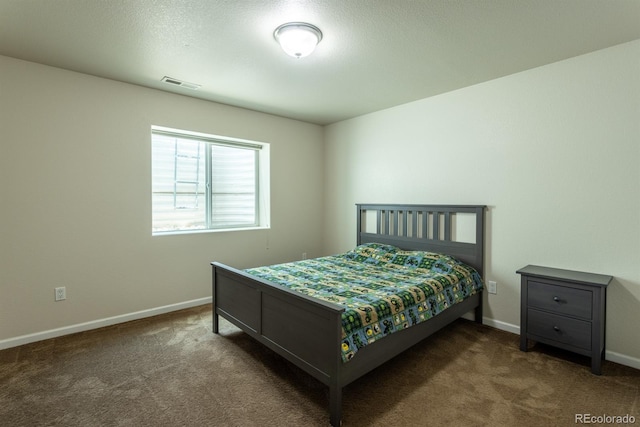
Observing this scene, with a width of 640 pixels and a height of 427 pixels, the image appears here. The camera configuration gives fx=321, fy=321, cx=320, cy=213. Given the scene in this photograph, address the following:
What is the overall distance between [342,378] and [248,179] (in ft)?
10.4

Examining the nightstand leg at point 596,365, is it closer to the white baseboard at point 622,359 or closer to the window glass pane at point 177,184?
the white baseboard at point 622,359

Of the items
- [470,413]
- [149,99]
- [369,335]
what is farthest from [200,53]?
[470,413]

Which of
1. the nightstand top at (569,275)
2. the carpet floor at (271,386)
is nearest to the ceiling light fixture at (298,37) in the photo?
the carpet floor at (271,386)

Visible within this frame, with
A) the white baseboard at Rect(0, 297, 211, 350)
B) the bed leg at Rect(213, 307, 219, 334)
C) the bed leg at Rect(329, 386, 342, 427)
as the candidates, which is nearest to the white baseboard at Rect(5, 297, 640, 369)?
the white baseboard at Rect(0, 297, 211, 350)

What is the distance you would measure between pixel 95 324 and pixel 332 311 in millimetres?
2613

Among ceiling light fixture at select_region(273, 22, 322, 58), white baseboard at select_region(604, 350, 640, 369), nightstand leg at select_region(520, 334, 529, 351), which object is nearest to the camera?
ceiling light fixture at select_region(273, 22, 322, 58)

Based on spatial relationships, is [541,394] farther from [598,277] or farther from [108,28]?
[108,28]

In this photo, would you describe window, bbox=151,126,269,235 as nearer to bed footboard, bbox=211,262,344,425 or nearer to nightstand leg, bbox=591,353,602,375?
bed footboard, bbox=211,262,344,425

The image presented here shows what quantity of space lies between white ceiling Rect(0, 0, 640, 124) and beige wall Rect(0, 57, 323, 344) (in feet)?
0.97

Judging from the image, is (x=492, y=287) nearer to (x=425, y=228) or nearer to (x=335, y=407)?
(x=425, y=228)

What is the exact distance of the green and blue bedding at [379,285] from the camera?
204 cm

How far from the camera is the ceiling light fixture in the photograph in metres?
2.17

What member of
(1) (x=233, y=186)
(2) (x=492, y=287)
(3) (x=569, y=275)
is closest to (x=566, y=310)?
(3) (x=569, y=275)

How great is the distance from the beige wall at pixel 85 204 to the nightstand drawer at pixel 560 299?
3.23m
